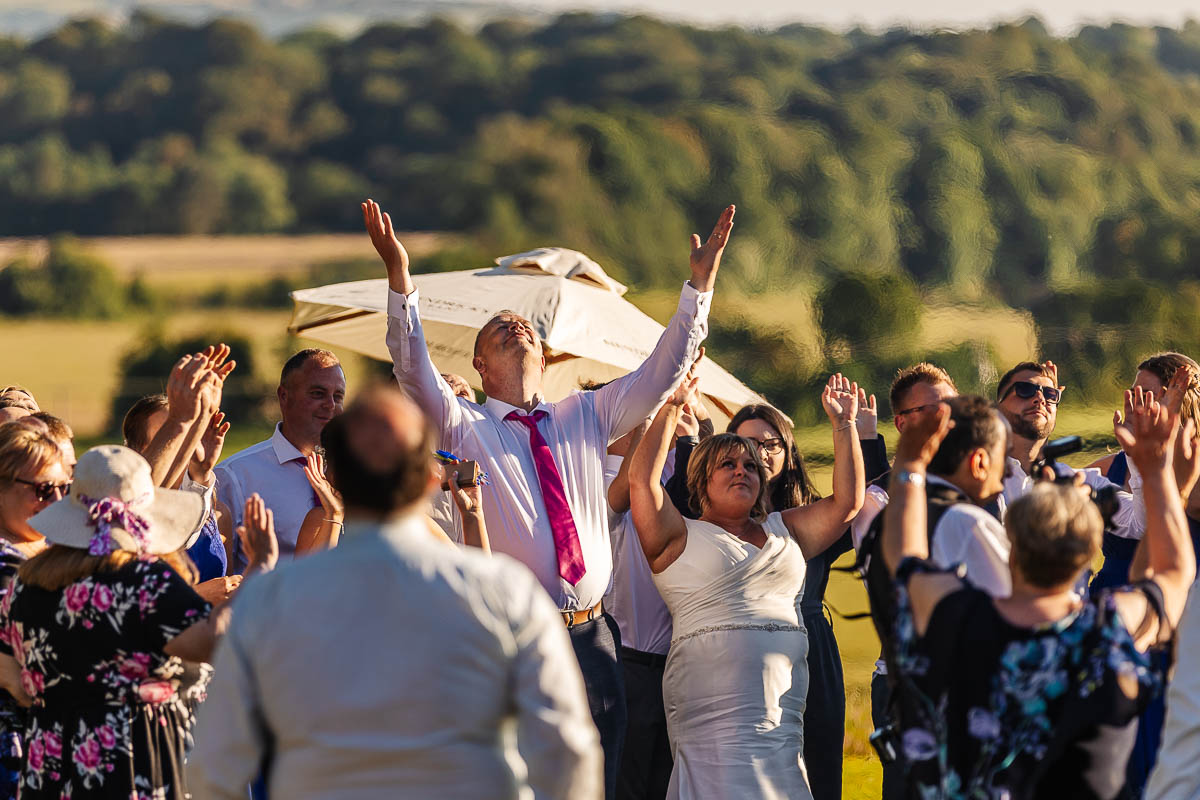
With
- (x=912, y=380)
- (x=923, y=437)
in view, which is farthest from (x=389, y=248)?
(x=912, y=380)

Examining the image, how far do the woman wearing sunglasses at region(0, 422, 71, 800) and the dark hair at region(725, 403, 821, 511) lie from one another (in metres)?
2.52

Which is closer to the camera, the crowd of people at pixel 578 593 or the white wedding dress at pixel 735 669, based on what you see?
the crowd of people at pixel 578 593

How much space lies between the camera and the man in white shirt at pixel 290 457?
5348 millimetres

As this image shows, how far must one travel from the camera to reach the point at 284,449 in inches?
215

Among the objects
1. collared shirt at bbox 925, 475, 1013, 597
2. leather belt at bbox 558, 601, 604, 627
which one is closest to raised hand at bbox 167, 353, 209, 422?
leather belt at bbox 558, 601, 604, 627

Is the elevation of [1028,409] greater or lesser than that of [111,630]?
greater

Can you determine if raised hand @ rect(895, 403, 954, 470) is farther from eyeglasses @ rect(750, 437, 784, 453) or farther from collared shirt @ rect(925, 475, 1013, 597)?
eyeglasses @ rect(750, 437, 784, 453)

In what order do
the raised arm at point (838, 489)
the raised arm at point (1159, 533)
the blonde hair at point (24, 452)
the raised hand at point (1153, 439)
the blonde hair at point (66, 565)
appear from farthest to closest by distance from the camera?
the raised arm at point (838, 489) → the blonde hair at point (24, 452) → the raised hand at point (1153, 439) → the blonde hair at point (66, 565) → the raised arm at point (1159, 533)

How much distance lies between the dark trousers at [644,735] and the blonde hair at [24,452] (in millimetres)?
2222

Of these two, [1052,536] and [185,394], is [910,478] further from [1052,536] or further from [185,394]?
[185,394]

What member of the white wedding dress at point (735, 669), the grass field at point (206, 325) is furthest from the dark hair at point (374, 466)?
the grass field at point (206, 325)

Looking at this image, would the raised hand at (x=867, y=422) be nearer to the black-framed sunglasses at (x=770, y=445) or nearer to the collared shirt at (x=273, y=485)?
the black-framed sunglasses at (x=770, y=445)

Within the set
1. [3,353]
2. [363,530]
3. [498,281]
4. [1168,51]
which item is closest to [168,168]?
[3,353]

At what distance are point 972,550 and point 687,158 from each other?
49.0 meters
